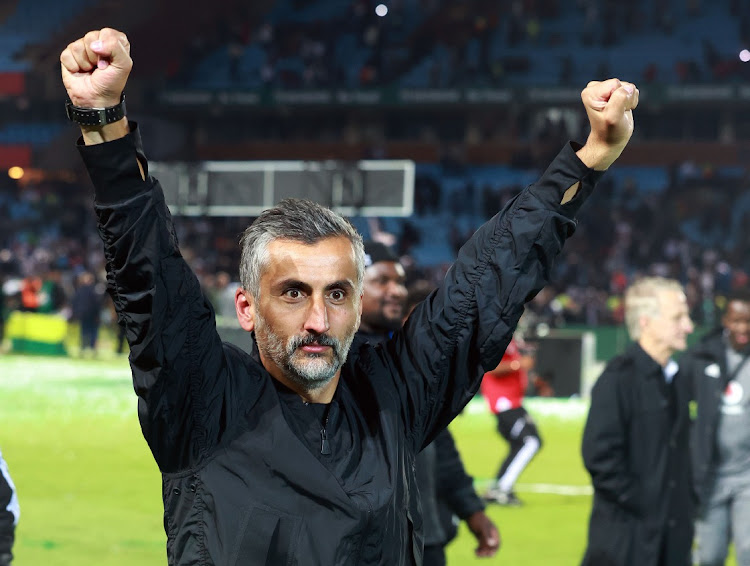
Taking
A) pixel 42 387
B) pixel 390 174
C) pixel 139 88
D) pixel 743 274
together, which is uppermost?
pixel 139 88

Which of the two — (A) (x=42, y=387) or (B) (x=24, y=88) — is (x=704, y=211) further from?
(B) (x=24, y=88)

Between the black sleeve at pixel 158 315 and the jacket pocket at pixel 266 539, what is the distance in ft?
0.57

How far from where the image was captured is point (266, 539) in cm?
246

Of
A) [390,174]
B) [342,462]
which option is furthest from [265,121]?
[342,462]

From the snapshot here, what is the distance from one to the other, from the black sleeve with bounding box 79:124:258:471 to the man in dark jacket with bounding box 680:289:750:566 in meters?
5.25

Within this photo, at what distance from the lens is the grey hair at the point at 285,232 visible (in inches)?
104

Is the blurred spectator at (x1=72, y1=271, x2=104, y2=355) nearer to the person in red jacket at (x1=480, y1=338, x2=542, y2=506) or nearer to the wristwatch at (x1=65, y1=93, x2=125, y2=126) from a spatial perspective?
the person in red jacket at (x1=480, y1=338, x2=542, y2=506)

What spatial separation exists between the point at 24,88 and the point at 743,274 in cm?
2475

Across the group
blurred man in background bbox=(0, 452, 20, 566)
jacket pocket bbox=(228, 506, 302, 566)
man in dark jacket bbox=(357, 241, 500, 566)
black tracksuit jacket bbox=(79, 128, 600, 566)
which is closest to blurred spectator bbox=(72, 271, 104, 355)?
man in dark jacket bbox=(357, 241, 500, 566)

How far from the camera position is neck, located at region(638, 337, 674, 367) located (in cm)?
676

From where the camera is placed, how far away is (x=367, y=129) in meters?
38.4

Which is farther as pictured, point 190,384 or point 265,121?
point 265,121

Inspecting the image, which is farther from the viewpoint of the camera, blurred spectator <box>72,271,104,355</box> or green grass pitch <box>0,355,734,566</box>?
blurred spectator <box>72,271,104,355</box>

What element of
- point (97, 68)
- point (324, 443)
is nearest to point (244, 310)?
point (324, 443)
